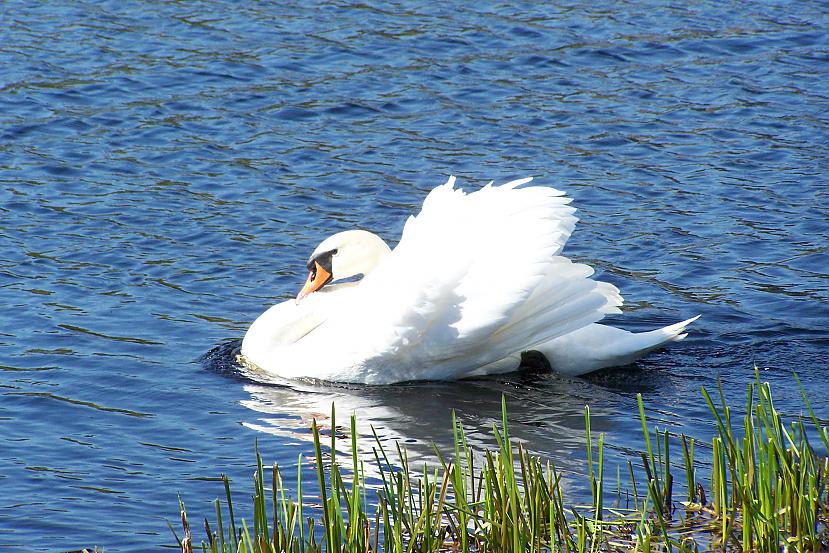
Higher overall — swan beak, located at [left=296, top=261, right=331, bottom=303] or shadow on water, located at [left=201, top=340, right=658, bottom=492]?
swan beak, located at [left=296, top=261, right=331, bottom=303]

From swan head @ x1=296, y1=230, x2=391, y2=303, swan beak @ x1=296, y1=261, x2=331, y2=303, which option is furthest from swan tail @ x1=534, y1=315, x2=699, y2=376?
swan beak @ x1=296, y1=261, x2=331, y2=303

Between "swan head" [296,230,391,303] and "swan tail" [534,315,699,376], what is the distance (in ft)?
4.23

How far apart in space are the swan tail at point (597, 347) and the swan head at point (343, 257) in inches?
50.8

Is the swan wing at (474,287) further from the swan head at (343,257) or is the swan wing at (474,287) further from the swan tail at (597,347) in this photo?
the swan head at (343,257)

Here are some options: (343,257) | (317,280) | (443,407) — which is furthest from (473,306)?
(317,280)

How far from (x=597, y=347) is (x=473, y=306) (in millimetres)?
923

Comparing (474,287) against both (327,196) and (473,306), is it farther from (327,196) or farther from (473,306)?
(327,196)

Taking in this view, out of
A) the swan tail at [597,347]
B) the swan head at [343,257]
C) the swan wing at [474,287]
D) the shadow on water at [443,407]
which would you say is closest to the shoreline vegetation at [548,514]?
the shadow on water at [443,407]

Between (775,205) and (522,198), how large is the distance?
3878 mm

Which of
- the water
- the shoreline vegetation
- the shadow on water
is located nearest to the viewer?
the shoreline vegetation

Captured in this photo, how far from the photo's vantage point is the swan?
8156mm

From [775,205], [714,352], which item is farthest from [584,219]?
[714,352]

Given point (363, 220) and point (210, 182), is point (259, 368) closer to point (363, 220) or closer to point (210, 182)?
point (363, 220)

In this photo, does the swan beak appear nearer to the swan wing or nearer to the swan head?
the swan head
